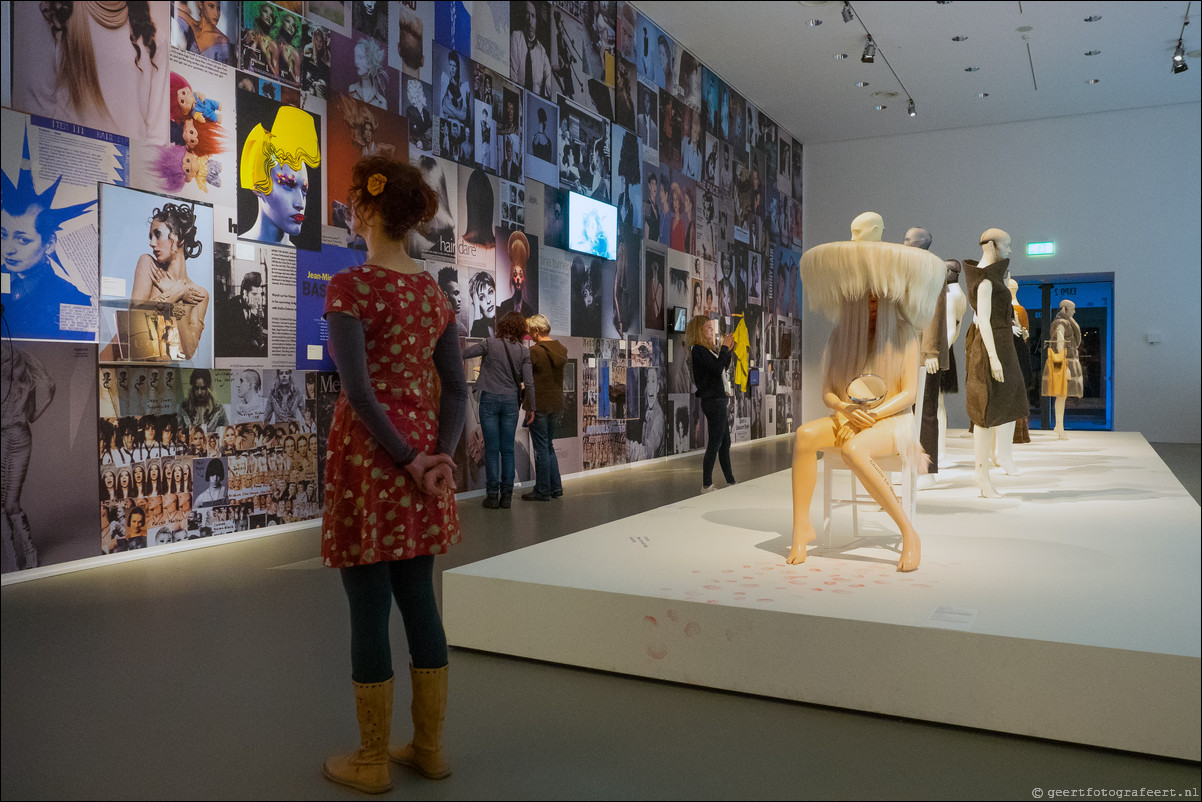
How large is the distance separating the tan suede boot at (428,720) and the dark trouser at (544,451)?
538 cm

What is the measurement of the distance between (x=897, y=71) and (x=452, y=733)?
27.3ft

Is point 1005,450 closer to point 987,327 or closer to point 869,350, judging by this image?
point 987,327

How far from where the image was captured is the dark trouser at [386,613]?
7.39 feet

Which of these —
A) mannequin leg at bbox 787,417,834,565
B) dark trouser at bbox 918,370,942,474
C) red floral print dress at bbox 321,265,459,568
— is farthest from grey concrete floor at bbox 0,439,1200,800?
dark trouser at bbox 918,370,942,474

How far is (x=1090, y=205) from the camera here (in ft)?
48.2

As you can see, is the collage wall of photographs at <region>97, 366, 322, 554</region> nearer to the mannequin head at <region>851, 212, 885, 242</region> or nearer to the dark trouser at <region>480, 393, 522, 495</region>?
the dark trouser at <region>480, 393, 522, 495</region>

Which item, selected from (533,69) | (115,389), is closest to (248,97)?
(115,389)

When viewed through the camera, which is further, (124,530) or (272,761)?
(124,530)

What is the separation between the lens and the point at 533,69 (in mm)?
9148

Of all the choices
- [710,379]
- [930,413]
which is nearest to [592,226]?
[710,379]

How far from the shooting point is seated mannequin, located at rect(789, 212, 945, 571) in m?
3.45

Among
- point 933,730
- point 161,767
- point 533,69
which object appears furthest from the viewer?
point 533,69

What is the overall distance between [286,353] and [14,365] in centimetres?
185

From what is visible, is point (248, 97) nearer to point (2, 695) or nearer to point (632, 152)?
point (2, 695)
